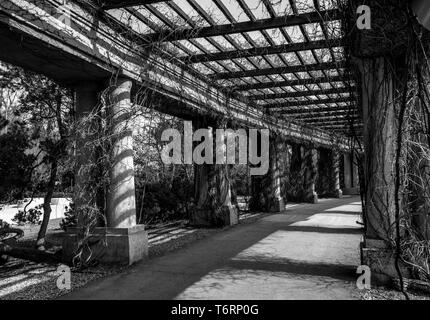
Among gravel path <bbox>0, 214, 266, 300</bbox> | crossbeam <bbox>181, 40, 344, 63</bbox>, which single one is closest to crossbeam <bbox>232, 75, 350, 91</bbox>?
crossbeam <bbox>181, 40, 344, 63</bbox>

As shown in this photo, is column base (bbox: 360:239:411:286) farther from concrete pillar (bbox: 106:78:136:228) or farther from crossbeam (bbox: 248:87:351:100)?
crossbeam (bbox: 248:87:351:100)

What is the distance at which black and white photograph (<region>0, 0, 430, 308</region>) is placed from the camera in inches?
166

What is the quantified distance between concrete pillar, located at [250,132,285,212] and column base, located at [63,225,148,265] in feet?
26.9

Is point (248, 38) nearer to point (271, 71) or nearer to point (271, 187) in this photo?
point (271, 71)

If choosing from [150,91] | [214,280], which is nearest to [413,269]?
[214,280]

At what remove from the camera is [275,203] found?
13398 mm

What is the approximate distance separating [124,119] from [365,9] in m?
3.60

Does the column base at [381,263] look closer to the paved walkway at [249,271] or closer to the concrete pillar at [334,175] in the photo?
the paved walkway at [249,271]

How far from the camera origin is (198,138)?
32.4 feet

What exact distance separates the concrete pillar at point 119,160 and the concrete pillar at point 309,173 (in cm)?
1282

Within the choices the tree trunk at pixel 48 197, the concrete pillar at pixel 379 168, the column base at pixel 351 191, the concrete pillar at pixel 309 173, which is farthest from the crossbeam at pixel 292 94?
the column base at pixel 351 191

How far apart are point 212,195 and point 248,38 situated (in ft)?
16.0

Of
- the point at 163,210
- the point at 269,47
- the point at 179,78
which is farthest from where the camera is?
the point at 163,210
